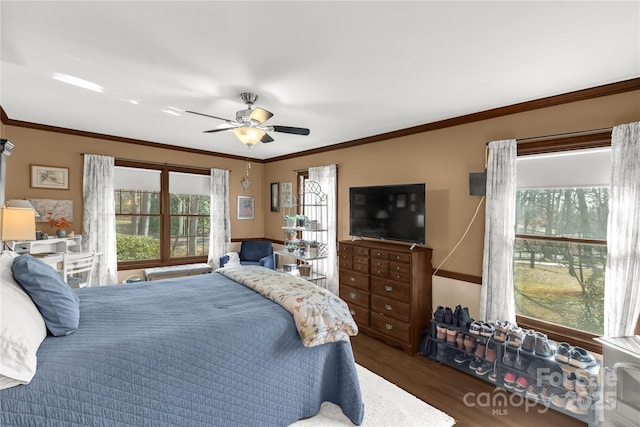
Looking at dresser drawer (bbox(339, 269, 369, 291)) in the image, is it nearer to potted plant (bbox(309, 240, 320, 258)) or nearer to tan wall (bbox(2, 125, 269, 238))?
potted plant (bbox(309, 240, 320, 258))

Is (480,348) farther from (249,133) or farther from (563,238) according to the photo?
(249,133)

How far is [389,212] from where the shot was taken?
12.5ft

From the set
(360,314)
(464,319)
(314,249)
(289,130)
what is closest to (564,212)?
(464,319)

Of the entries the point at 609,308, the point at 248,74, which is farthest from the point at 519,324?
the point at 248,74

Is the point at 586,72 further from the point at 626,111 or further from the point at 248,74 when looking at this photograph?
the point at 248,74

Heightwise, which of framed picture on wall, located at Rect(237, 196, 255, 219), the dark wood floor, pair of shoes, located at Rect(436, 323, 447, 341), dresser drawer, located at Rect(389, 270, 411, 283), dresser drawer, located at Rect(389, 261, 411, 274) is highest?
framed picture on wall, located at Rect(237, 196, 255, 219)

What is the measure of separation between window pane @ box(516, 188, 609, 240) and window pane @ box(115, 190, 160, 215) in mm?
5316

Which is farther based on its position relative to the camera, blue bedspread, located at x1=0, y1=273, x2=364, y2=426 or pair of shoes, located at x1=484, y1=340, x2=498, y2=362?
pair of shoes, located at x1=484, y1=340, x2=498, y2=362

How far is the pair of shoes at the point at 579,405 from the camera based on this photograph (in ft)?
7.33

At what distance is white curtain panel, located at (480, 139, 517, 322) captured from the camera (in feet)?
9.57

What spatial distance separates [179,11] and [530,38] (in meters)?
2.07

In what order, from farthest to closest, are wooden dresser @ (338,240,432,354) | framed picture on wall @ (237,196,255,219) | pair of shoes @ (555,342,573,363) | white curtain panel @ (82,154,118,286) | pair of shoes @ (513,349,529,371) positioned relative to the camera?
framed picture on wall @ (237,196,255,219)
white curtain panel @ (82,154,118,286)
wooden dresser @ (338,240,432,354)
pair of shoes @ (513,349,529,371)
pair of shoes @ (555,342,573,363)

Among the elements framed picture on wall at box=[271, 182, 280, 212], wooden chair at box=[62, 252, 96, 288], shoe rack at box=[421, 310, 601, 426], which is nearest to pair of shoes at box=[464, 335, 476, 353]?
shoe rack at box=[421, 310, 601, 426]

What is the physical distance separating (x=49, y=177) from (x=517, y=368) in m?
5.95
